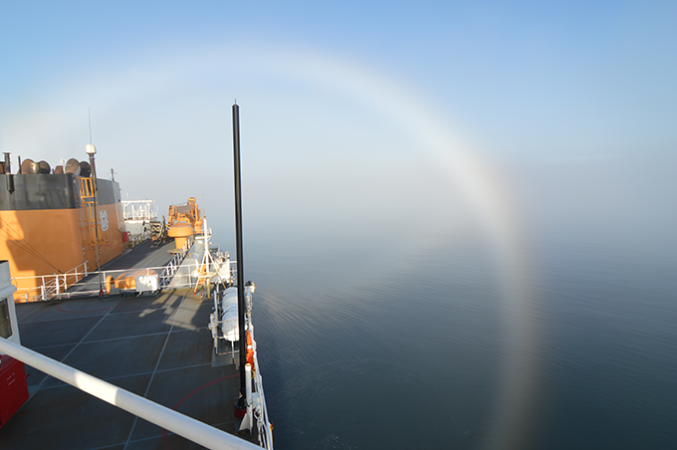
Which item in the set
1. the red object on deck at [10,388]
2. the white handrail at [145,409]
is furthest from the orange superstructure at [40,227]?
the white handrail at [145,409]

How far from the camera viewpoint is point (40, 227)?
17766 mm

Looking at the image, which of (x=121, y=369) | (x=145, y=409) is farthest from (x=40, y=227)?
(x=145, y=409)

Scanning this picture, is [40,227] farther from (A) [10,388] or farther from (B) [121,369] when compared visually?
(A) [10,388]

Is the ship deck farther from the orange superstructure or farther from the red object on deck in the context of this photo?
the orange superstructure

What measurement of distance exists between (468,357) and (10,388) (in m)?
22.2

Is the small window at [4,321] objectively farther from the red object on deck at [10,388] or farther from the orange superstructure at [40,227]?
the orange superstructure at [40,227]

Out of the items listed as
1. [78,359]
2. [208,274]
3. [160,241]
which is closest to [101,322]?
[78,359]

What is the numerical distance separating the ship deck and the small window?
2.12m

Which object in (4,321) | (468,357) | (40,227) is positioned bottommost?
(468,357)

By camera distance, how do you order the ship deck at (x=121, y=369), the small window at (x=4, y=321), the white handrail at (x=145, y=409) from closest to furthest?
1. the white handrail at (x=145, y=409)
2. the ship deck at (x=121, y=369)
3. the small window at (x=4, y=321)

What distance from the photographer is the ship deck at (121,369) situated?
25.1ft

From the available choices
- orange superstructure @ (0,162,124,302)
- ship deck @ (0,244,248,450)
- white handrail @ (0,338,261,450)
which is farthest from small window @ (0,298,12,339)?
orange superstructure @ (0,162,124,302)

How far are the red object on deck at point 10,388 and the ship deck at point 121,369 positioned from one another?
26cm

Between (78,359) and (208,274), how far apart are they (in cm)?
668
